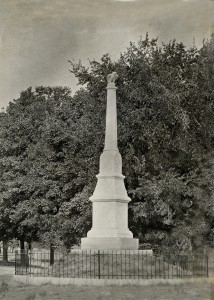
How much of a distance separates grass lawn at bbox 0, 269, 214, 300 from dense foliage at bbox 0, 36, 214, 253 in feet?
32.4

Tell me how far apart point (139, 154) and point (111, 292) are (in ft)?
41.6

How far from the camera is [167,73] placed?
84.8ft

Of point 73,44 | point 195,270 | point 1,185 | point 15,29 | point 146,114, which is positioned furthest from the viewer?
point 1,185

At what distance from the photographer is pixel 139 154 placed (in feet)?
84.9

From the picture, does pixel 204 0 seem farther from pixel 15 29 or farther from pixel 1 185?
pixel 1 185

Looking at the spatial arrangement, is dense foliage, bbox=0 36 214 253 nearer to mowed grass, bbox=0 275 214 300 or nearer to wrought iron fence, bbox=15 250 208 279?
wrought iron fence, bbox=15 250 208 279

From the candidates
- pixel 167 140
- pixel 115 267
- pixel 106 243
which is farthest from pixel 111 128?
pixel 167 140

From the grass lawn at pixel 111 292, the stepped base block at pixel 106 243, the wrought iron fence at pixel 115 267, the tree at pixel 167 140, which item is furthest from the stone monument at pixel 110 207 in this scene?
the tree at pixel 167 140

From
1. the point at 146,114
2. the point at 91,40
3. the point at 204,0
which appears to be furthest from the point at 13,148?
the point at 204,0

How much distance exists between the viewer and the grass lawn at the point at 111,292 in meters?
13.0

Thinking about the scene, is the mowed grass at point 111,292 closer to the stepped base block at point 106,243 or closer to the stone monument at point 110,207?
the stepped base block at point 106,243

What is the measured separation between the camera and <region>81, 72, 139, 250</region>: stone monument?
693 inches

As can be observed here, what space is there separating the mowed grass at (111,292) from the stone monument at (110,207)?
323 centimetres

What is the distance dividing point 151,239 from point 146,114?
18.4ft
